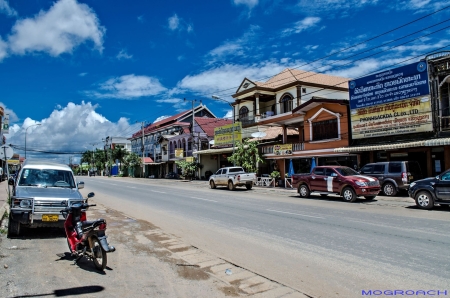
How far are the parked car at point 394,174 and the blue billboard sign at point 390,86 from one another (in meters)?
4.81

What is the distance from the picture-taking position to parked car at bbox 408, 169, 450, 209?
13.1m

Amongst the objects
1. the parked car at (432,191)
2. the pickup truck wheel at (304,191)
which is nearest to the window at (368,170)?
the pickup truck wheel at (304,191)

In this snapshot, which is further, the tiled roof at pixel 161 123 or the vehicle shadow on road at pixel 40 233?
the tiled roof at pixel 161 123

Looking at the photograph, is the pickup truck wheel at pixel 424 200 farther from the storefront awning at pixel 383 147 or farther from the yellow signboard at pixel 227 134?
the yellow signboard at pixel 227 134

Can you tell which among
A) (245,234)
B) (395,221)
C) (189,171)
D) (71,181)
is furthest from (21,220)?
(189,171)

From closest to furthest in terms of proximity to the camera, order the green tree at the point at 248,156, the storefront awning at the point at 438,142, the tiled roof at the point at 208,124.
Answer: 1. the storefront awning at the point at 438,142
2. the green tree at the point at 248,156
3. the tiled roof at the point at 208,124

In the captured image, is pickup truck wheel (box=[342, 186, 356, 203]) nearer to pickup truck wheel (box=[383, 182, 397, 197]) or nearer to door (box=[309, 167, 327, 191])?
door (box=[309, 167, 327, 191])

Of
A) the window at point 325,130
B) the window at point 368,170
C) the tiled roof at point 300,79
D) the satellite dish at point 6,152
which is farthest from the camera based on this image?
the tiled roof at point 300,79

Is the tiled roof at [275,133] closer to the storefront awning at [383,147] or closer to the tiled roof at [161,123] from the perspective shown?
the storefront awning at [383,147]

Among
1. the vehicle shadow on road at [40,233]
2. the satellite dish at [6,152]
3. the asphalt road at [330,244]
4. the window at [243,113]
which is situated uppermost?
the window at [243,113]

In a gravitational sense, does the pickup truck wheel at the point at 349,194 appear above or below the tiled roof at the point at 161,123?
below

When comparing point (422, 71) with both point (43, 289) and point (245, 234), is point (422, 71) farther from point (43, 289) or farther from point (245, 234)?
point (43, 289)

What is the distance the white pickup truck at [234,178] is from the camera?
27031 mm

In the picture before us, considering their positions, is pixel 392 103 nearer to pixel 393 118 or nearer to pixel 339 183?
pixel 393 118
